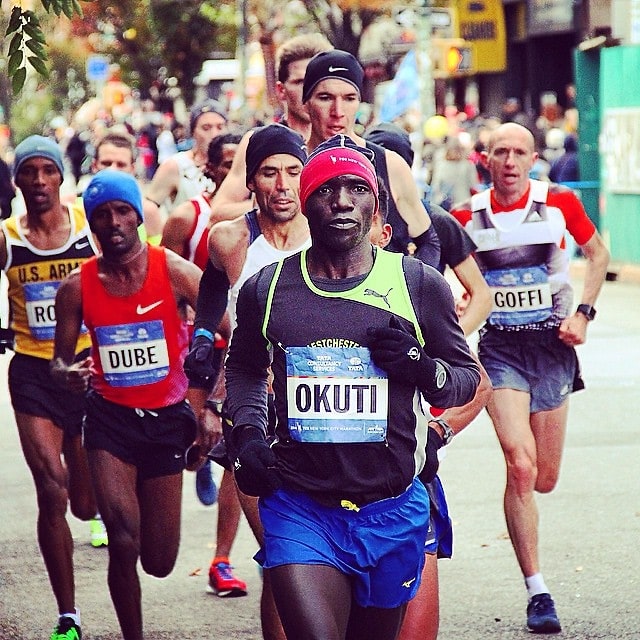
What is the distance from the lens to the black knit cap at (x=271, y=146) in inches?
223

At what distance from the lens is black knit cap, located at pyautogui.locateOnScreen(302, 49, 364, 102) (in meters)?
6.05

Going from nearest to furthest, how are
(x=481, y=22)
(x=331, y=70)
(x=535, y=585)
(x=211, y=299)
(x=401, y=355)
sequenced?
(x=401, y=355) < (x=211, y=299) < (x=331, y=70) < (x=535, y=585) < (x=481, y=22)

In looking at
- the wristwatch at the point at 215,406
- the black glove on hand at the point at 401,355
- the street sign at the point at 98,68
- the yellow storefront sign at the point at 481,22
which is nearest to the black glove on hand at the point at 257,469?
the black glove on hand at the point at 401,355

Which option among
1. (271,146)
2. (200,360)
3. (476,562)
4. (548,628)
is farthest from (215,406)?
(476,562)

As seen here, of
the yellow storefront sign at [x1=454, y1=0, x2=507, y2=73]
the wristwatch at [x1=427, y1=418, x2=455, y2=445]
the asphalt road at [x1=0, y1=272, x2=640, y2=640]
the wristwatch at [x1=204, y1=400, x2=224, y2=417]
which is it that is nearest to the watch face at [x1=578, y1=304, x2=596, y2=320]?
the asphalt road at [x1=0, y1=272, x2=640, y2=640]

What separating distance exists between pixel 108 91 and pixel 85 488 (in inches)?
2499

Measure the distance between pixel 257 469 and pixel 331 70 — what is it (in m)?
2.09

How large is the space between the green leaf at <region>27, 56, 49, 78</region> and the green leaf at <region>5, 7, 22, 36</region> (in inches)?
5.3

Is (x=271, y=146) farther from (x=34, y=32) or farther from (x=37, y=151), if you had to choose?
(x=37, y=151)

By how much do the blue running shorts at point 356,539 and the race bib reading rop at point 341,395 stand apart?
0.20 m

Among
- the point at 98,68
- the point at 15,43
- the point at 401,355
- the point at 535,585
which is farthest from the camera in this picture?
the point at 98,68

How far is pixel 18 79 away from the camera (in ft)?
18.9

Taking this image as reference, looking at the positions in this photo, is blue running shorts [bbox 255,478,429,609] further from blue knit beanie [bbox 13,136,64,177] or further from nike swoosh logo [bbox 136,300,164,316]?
blue knit beanie [bbox 13,136,64,177]

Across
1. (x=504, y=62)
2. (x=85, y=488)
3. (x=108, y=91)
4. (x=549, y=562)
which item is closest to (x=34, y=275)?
(x=85, y=488)
